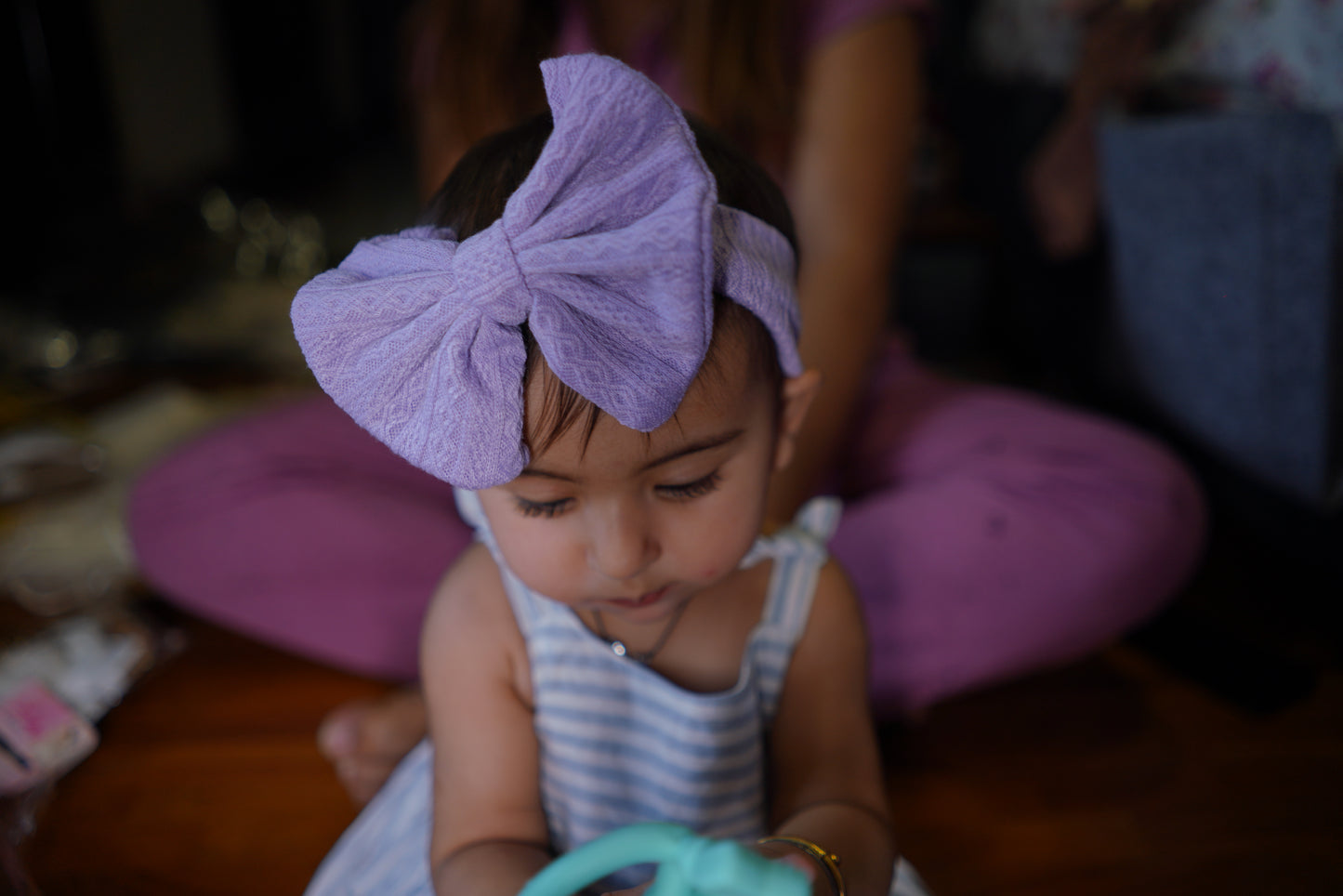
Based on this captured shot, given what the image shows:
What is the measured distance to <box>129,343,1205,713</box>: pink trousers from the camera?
2.62 feet

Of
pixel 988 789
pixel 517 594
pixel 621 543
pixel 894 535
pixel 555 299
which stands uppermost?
pixel 555 299

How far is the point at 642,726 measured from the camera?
57 centimetres

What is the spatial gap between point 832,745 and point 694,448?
0.81ft

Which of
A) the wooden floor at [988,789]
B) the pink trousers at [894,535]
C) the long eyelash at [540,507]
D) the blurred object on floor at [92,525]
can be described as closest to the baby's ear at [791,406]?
the long eyelash at [540,507]

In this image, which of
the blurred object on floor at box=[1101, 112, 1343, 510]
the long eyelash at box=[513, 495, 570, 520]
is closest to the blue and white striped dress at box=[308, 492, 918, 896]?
the long eyelash at box=[513, 495, 570, 520]

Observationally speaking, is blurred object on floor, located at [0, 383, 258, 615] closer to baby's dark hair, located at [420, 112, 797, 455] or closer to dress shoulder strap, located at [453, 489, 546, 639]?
dress shoulder strap, located at [453, 489, 546, 639]

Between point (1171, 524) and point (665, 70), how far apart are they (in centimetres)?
73

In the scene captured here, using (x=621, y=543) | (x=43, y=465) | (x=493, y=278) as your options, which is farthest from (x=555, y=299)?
(x=43, y=465)

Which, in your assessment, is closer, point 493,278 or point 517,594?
point 493,278

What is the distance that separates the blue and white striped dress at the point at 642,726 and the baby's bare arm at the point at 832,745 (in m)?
0.01

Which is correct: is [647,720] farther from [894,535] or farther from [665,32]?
[665,32]

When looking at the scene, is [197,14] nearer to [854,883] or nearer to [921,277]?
[921,277]

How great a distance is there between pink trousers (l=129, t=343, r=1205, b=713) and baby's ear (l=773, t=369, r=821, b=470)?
1.06 ft

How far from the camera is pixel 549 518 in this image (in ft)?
1.44
